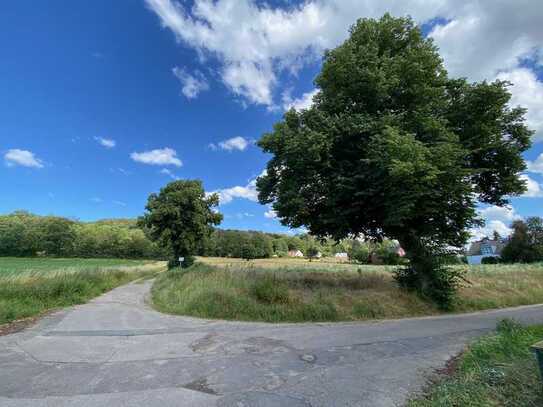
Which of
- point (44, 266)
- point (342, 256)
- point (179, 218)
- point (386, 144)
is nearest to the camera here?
point (386, 144)

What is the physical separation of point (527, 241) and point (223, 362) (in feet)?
208

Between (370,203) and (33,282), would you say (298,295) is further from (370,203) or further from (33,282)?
(33,282)

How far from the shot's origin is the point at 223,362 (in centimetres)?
528

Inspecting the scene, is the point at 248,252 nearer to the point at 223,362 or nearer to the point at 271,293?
the point at 271,293

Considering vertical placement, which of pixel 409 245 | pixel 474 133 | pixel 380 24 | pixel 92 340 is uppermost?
pixel 380 24

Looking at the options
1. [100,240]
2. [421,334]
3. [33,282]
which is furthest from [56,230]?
[421,334]

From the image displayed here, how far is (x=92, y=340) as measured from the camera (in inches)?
275

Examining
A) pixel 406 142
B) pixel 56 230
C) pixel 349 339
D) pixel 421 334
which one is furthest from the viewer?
pixel 56 230

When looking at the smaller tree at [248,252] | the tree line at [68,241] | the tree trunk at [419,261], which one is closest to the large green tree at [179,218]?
the tree trunk at [419,261]

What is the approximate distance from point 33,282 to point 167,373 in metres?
12.3

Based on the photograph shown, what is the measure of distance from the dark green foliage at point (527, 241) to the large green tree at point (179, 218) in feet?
175

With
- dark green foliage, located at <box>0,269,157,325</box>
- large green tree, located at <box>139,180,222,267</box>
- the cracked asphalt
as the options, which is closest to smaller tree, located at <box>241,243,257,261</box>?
large green tree, located at <box>139,180,222,267</box>

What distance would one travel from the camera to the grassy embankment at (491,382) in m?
3.37

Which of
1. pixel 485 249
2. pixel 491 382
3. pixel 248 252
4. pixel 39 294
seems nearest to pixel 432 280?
pixel 491 382
